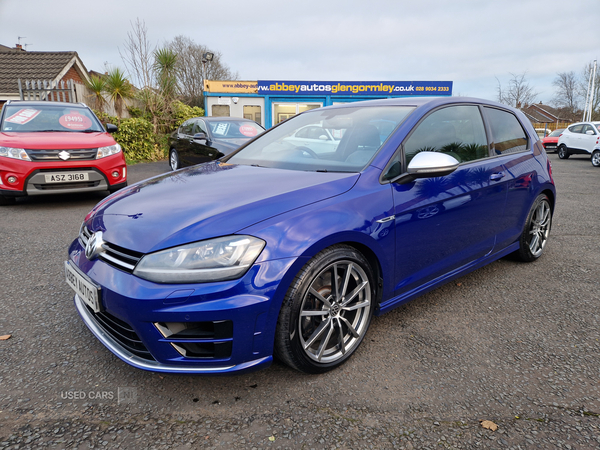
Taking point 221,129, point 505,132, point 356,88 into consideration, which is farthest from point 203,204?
point 356,88

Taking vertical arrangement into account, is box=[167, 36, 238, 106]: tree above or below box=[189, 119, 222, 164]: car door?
above

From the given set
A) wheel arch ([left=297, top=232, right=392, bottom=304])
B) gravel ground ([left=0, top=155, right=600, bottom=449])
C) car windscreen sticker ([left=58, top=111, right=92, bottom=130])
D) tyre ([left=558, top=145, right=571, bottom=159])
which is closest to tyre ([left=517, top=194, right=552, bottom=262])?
gravel ground ([left=0, top=155, right=600, bottom=449])

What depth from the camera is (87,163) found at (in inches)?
245

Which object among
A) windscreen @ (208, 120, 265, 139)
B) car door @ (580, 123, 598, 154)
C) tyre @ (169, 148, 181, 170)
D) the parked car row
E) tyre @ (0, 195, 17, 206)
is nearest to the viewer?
tyre @ (0, 195, 17, 206)

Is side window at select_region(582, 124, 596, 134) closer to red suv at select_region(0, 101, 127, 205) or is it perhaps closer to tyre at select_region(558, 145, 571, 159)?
tyre at select_region(558, 145, 571, 159)

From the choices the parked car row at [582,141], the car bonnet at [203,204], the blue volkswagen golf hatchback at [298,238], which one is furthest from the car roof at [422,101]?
the parked car row at [582,141]

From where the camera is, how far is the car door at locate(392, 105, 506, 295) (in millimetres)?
2508

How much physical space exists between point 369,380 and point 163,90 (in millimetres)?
15597

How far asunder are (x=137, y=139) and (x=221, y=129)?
5689 mm

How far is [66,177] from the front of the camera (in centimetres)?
610

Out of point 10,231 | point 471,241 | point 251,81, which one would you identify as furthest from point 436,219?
point 251,81

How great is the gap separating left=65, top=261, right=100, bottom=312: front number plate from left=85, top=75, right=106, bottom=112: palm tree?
14.3 meters

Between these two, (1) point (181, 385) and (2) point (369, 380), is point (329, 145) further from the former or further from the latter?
(1) point (181, 385)

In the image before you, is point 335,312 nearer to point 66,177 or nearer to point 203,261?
point 203,261
